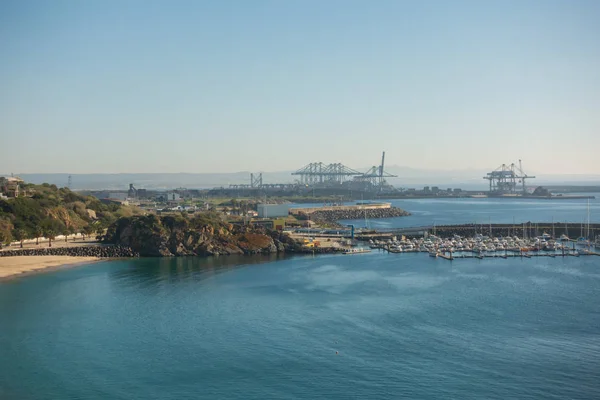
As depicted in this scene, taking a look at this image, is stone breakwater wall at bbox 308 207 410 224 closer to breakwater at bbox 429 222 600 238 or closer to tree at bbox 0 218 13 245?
breakwater at bbox 429 222 600 238

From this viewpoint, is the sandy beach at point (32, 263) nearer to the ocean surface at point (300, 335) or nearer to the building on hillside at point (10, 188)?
the ocean surface at point (300, 335)

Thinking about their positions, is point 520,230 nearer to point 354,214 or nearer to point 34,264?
point 354,214

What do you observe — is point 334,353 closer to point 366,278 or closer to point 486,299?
point 486,299

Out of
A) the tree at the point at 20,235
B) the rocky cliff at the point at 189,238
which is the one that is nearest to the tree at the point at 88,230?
the rocky cliff at the point at 189,238

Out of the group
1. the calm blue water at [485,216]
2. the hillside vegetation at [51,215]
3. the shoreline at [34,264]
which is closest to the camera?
the shoreline at [34,264]

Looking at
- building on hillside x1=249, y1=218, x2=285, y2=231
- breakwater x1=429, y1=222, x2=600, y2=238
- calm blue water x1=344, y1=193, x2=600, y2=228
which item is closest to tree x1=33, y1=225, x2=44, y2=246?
building on hillside x1=249, y1=218, x2=285, y2=231

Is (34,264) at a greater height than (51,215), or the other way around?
(51,215)

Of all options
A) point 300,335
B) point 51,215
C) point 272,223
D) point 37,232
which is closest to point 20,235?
point 37,232
